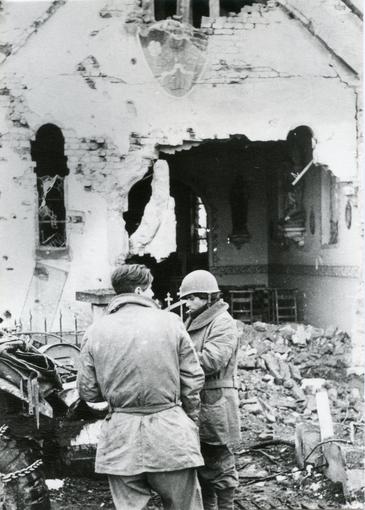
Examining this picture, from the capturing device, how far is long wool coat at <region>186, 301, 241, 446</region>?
454 cm

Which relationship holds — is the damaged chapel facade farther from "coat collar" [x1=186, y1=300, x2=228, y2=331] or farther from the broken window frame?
"coat collar" [x1=186, y1=300, x2=228, y2=331]

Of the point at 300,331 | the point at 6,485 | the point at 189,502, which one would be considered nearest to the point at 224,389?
the point at 189,502

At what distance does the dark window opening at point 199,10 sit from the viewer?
36.0ft

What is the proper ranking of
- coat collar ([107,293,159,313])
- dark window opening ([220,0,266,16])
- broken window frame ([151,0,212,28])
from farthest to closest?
dark window opening ([220,0,266,16])
broken window frame ([151,0,212,28])
coat collar ([107,293,159,313])

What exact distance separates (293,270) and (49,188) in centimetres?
645

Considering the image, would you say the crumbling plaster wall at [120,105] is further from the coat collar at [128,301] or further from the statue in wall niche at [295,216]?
the coat collar at [128,301]

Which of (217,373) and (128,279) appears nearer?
(128,279)

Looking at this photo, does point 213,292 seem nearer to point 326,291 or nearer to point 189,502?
point 189,502

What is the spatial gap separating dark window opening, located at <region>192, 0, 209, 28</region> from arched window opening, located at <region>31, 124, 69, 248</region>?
3.31 m

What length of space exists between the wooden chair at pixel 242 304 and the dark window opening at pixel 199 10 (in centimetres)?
553

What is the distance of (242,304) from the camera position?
13.8 metres

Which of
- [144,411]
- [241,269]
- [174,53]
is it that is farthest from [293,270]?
[144,411]

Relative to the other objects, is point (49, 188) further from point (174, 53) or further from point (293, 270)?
point (293, 270)

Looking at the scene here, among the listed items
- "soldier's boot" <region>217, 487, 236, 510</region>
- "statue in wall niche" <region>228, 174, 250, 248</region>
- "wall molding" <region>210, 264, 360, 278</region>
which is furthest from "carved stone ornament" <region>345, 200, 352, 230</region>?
"soldier's boot" <region>217, 487, 236, 510</region>
